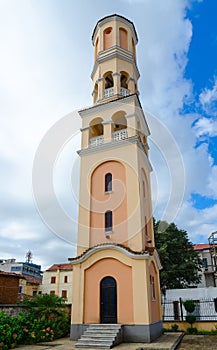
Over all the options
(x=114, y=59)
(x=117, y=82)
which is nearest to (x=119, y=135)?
(x=117, y=82)

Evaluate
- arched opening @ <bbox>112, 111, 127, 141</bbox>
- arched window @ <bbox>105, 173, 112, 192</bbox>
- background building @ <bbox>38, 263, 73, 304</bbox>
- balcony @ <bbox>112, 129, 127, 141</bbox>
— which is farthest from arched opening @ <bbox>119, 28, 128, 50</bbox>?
background building @ <bbox>38, 263, 73, 304</bbox>

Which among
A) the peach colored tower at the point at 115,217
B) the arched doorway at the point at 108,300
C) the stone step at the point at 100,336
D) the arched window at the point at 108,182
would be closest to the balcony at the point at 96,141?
the peach colored tower at the point at 115,217

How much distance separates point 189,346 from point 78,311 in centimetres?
525

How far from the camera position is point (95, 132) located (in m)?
19.1

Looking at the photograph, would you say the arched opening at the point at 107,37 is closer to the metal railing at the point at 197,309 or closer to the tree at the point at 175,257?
the tree at the point at 175,257

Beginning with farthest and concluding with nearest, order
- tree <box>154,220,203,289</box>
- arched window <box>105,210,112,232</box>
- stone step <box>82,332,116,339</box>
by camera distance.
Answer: tree <box>154,220,203,289</box>
arched window <box>105,210,112,232</box>
stone step <box>82,332,116,339</box>

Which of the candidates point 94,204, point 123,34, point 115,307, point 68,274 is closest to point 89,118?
point 94,204

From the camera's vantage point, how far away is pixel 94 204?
15414 millimetres

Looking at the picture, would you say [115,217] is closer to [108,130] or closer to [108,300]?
[108,300]

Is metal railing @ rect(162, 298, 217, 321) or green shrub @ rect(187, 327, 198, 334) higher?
metal railing @ rect(162, 298, 217, 321)

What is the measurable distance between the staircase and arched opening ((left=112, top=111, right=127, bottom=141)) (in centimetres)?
1019

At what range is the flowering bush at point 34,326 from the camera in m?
10.4

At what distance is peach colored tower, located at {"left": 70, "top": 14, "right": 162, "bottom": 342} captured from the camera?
12312 mm

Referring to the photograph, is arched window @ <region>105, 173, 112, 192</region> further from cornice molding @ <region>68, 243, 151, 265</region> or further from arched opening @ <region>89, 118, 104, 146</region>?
cornice molding @ <region>68, 243, 151, 265</region>
